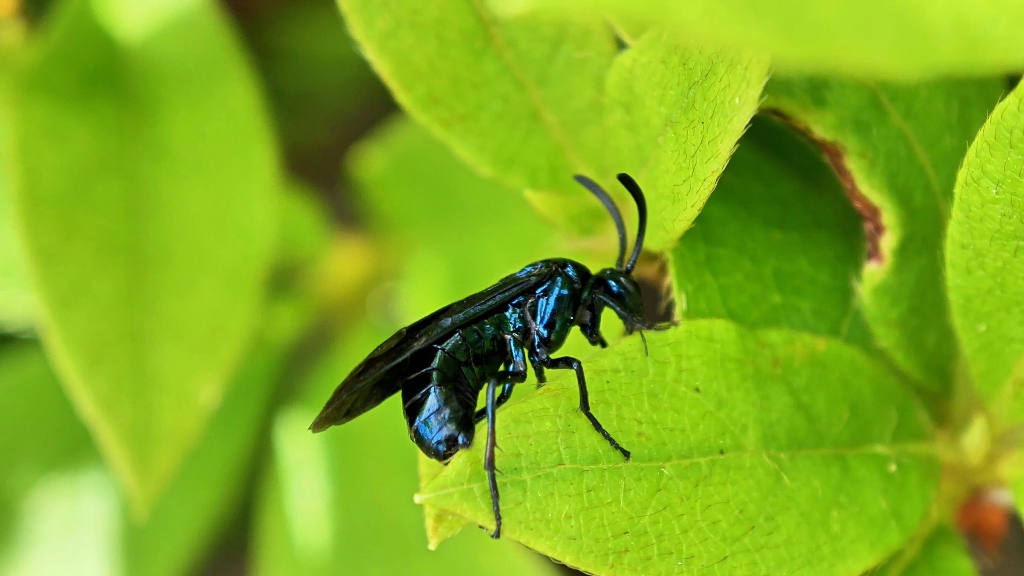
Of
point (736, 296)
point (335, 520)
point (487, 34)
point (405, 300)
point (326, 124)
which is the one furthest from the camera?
point (326, 124)

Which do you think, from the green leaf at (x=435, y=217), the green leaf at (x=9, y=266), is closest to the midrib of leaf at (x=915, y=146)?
the green leaf at (x=435, y=217)

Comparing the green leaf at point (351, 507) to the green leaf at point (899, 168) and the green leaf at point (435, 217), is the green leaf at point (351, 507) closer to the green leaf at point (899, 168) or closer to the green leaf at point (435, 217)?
the green leaf at point (435, 217)

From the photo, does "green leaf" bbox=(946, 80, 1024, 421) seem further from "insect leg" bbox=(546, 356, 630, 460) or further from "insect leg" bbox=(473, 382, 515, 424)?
"insect leg" bbox=(473, 382, 515, 424)

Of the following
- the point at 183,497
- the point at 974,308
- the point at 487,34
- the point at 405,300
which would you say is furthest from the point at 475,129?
the point at 183,497

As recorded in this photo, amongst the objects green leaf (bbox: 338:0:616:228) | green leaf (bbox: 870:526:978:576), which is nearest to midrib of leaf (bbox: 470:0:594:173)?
→ green leaf (bbox: 338:0:616:228)

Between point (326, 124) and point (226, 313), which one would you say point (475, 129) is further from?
point (326, 124)

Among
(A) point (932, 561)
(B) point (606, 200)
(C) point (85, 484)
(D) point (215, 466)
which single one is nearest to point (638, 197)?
(B) point (606, 200)
